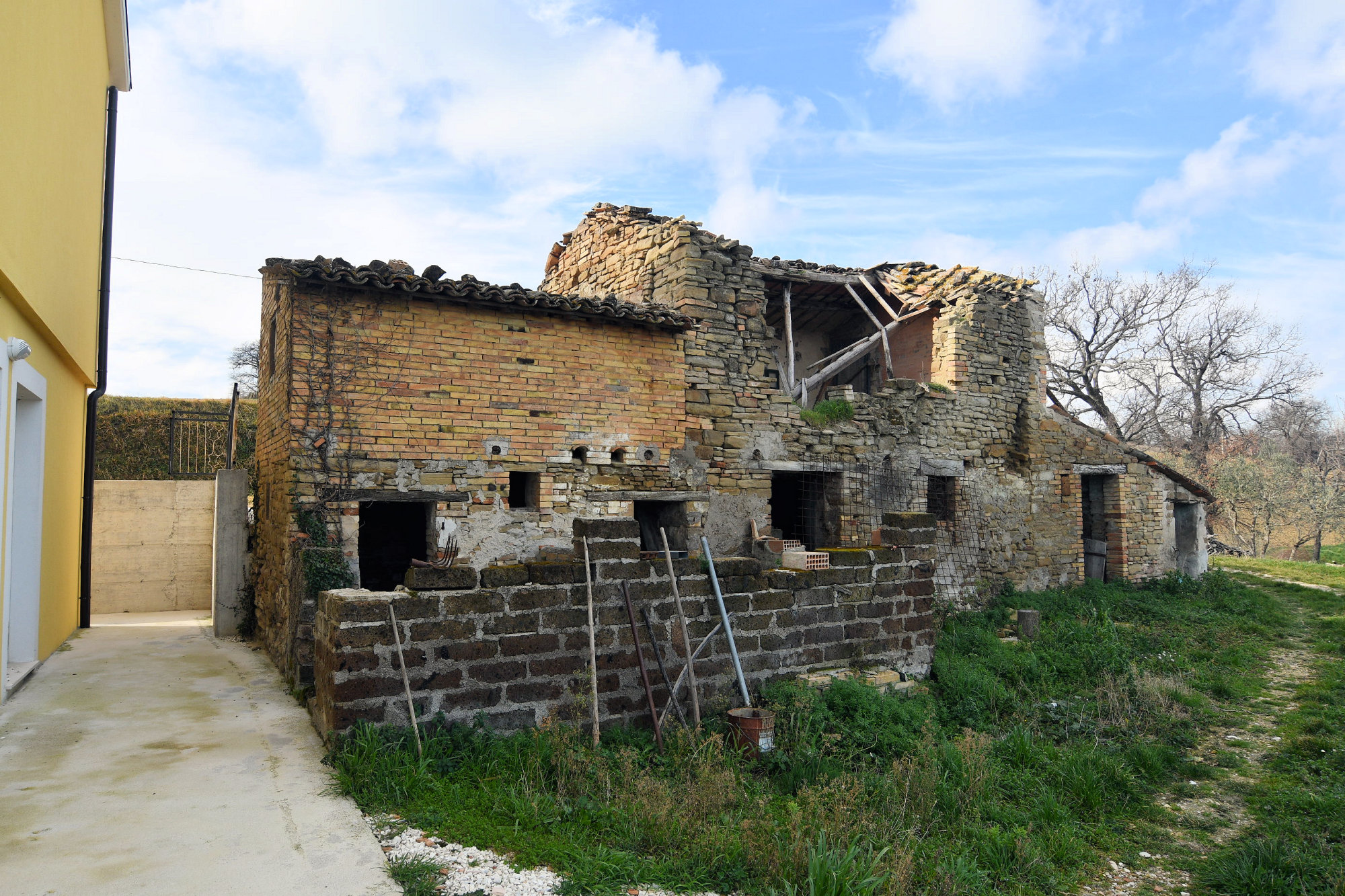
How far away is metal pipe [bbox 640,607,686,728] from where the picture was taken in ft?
18.3

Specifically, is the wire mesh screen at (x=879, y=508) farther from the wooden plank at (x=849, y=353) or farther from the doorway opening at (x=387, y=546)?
the doorway opening at (x=387, y=546)

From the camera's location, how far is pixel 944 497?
39.9 feet

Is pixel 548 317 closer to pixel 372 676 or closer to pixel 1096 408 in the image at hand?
pixel 372 676

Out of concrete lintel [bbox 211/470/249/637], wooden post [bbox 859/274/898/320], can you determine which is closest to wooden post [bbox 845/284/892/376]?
wooden post [bbox 859/274/898/320]

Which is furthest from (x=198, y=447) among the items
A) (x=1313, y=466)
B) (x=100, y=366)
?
(x=1313, y=466)

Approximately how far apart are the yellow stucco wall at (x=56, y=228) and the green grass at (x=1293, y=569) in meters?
18.8

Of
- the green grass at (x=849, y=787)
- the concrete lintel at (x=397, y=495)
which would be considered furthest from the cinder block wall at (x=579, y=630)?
the concrete lintel at (x=397, y=495)

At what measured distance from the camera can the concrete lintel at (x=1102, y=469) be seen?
13.1 m

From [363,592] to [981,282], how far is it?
35.5 ft

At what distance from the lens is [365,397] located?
7473 millimetres

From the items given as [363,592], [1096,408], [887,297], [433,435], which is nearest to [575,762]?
[363,592]

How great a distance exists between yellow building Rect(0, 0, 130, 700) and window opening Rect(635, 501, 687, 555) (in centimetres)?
586

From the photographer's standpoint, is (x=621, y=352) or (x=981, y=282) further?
(x=981, y=282)

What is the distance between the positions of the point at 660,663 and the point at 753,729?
82cm
